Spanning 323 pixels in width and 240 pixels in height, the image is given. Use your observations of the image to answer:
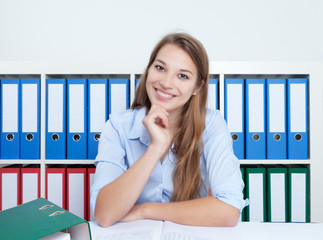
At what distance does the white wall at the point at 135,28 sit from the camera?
6.47ft

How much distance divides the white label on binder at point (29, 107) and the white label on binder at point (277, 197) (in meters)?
1.21

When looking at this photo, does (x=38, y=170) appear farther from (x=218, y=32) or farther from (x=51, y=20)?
(x=218, y=32)

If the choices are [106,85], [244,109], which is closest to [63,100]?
[106,85]

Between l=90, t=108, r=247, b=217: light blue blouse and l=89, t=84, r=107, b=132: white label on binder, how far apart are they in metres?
0.30

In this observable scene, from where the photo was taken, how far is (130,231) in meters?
0.72

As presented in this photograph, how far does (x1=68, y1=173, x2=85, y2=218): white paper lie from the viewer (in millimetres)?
1461

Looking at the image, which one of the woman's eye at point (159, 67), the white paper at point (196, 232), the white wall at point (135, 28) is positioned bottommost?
the white paper at point (196, 232)

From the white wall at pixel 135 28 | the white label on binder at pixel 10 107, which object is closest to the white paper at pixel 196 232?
the white label on binder at pixel 10 107

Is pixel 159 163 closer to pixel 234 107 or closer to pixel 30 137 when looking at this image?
pixel 234 107

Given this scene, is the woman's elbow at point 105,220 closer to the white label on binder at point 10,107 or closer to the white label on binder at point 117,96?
the white label on binder at point 117,96

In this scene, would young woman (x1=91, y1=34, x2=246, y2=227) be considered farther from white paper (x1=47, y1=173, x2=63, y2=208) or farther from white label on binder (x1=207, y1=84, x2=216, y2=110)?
white paper (x1=47, y1=173, x2=63, y2=208)

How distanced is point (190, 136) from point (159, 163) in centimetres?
16

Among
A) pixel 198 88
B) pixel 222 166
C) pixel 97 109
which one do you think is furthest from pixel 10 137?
pixel 222 166

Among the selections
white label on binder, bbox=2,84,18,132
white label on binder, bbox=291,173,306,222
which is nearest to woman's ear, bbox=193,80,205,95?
white label on binder, bbox=291,173,306,222
